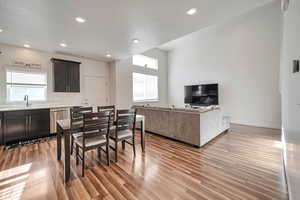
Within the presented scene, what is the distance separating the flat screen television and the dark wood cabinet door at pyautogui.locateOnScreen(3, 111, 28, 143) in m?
6.50

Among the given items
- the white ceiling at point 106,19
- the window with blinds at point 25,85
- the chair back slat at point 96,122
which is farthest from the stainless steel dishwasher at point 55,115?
the chair back slat at point 96,122

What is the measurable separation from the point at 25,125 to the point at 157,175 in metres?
4.03

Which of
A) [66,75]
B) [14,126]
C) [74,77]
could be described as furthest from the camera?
[74,77]

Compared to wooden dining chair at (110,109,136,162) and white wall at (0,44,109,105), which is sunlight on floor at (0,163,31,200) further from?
white wall at (0,44,109,105)

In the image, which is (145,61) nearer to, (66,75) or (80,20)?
(66,75)

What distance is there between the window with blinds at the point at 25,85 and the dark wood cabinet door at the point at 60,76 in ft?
1.10

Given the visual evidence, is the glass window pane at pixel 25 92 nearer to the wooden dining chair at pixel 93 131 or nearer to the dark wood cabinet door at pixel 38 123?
the dark wood cabinet door at pixel 38 123

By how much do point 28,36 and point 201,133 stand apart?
16.3 feet

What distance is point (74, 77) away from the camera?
4.91 metres

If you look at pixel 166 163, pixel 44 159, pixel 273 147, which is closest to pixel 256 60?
pixel 273 147

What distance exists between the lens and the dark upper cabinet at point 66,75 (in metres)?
4.54

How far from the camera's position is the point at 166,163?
2434 mm

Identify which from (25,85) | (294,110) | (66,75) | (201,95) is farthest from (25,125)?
(201,95)

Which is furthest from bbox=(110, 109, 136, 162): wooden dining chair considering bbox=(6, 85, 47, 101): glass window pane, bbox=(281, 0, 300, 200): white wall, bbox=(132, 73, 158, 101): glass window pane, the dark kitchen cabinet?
bbox=(132, 73, 158, 101): glass window pane
